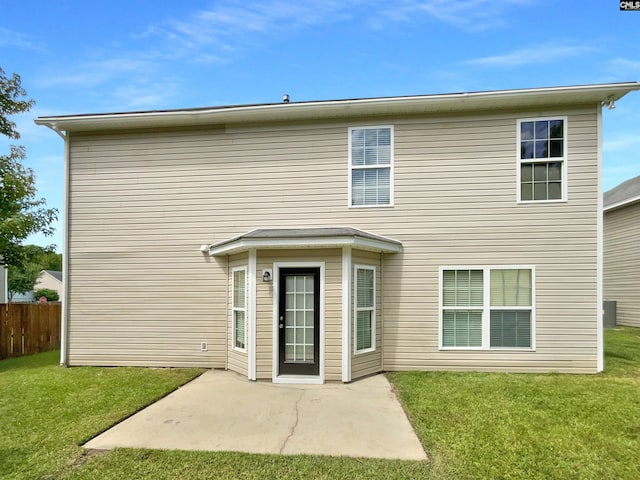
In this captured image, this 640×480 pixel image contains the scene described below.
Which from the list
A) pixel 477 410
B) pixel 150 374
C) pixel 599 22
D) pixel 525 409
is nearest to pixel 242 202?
pixel 150 374

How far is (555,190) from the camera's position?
6.96 meters

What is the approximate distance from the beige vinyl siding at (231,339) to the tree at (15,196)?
582 cm

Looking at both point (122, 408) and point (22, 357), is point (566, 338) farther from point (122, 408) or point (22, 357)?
point (22, 357)

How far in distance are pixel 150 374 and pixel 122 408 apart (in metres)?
1.93

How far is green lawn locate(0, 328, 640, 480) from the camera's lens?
3.39 meters

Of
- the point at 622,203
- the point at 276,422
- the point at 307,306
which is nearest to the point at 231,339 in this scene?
the point at 307,306

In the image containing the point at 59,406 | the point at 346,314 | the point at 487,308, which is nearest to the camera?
the point at 59,406

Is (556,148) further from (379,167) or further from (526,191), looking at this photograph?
(379,167)

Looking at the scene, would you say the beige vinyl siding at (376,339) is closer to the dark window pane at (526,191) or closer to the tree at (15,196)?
the dark window pane at (526,191)

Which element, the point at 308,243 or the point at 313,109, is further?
the point at 313,109

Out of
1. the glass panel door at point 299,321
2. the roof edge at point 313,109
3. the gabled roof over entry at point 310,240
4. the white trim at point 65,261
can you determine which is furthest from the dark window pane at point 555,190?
the white trim at point 65,261

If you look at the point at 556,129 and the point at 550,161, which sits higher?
the point at 556,129

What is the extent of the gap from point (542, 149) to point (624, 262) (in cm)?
1056

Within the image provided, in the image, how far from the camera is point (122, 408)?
16.5 ft
